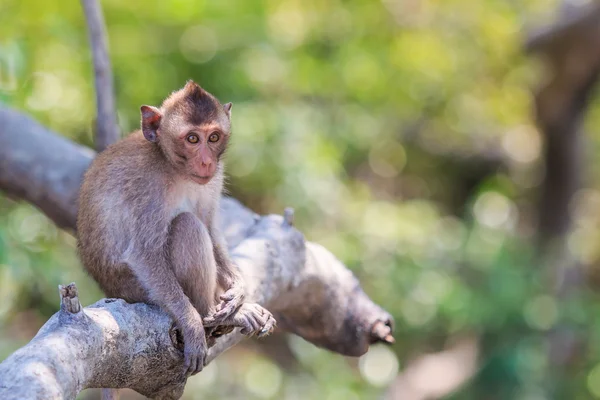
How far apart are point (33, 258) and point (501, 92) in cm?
622

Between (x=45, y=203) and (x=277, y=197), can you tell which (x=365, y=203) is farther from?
(x=45, y=203)

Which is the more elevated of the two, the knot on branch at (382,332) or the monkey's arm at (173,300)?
the monkey's arm at (173,300)

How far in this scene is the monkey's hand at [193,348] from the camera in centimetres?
287

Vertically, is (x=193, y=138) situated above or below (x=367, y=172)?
above

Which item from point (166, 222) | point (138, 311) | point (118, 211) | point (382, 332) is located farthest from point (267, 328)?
point (382, 332)

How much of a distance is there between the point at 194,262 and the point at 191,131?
534 millimetres

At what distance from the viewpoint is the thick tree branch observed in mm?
2080

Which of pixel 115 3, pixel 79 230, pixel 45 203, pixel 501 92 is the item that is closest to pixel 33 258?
pixel 45 203

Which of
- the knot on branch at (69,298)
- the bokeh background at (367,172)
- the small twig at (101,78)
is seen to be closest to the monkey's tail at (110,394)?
the knot on branch at (69,298)

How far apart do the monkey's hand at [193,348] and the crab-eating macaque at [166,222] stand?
4 cm

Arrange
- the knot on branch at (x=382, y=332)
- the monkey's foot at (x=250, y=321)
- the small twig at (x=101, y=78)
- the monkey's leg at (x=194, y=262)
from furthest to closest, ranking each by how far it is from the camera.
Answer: the small twig at (x=101, y=78) < the knot on branch at (x=382, y=332) < the monkey's leg at (x=194, y=262) < the monkey's foot at (x=250, y=321)

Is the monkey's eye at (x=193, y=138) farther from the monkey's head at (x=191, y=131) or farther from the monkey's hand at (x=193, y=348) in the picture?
the monkey's hand at (x=193, y=348)

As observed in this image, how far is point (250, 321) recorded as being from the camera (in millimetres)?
3008

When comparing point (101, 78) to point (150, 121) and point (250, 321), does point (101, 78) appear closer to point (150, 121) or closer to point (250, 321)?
point (150, 121)
